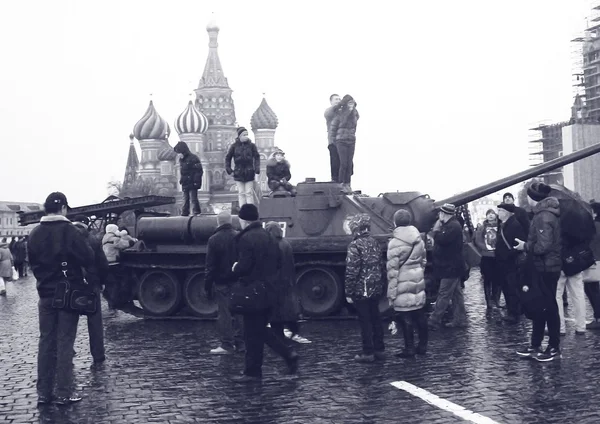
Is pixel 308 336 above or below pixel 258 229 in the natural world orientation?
below

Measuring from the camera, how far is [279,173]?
16.3 meters

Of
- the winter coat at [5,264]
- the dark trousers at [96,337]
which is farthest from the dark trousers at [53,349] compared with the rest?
Result: the winter coat at [5,264]

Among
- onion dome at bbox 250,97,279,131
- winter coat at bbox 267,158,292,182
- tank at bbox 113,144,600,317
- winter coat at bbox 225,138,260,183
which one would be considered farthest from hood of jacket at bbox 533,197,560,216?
onion dome at bbox 250,97,279,131

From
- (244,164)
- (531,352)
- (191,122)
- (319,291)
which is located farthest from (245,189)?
(191,122)

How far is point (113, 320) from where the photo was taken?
15812 millimetres

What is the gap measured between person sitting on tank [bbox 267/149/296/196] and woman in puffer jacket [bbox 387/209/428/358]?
20.5ft

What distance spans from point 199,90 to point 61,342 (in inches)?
4988

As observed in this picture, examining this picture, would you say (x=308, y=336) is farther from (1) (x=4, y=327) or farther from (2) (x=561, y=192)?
(1) (x=4, y=327)

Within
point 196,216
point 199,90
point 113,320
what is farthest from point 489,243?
point 199,90

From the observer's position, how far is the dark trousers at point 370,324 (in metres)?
9.60

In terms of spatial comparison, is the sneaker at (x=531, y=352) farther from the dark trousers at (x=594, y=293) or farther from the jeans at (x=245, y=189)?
the jeans at (x=245, y=189)

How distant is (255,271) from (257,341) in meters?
0.70

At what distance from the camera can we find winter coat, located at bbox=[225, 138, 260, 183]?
16.5 m

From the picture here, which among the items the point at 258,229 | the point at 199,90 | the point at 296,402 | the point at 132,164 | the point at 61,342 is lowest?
the point at 296,402
